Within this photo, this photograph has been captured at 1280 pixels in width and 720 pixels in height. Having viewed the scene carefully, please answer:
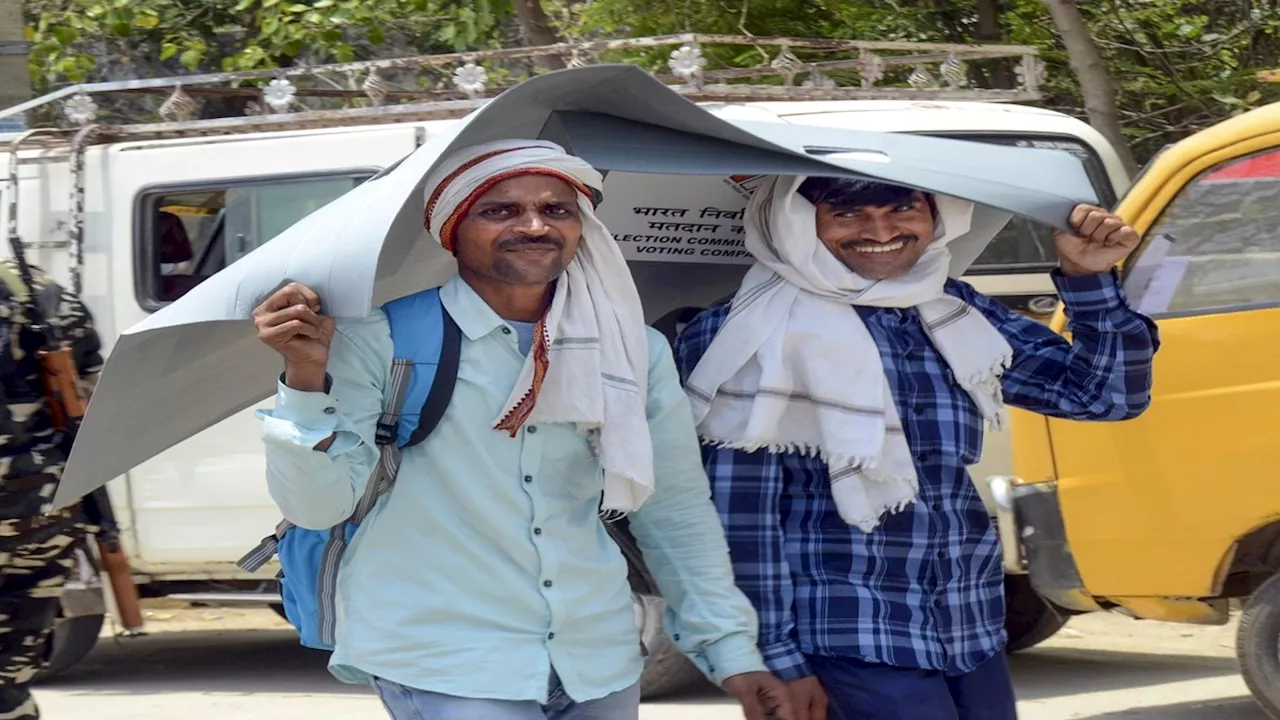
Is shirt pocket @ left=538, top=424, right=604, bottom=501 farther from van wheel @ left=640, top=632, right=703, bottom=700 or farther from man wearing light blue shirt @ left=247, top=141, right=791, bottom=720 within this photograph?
van wheel @ left=640, top=632, right=703, bottom=700

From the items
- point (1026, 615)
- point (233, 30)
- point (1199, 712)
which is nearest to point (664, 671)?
point (1026, 615)

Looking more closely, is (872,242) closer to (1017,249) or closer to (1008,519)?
(1008,519)

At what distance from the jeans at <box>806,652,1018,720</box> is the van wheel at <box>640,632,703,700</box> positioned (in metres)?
2.96

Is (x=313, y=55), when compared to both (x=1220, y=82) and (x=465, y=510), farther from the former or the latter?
(x=465, y=510)

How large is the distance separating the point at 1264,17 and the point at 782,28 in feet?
8.77

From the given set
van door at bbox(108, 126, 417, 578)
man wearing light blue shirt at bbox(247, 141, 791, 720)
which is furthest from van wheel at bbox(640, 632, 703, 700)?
man wearing light blue shirt at bbox(247, 141, 791, 720)

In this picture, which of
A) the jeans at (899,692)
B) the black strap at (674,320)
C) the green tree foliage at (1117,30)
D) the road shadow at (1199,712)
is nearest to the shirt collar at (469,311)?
the jeans at (899,692)

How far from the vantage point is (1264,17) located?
9180 mm

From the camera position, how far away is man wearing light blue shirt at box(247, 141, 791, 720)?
7.80 feet

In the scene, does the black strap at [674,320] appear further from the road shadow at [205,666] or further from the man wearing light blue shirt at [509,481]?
the road shadow at [205,666]

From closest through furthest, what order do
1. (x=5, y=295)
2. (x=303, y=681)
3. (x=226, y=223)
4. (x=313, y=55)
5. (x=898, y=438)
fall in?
(x=898, y=438) < (x=5, y=295) < (x=226, y=223) < (x=303, y=681) < (x=313, y=55)

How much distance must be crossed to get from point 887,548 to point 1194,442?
2090 millimetres

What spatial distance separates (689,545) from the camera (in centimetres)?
263

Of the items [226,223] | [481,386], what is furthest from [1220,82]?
[481,386]
